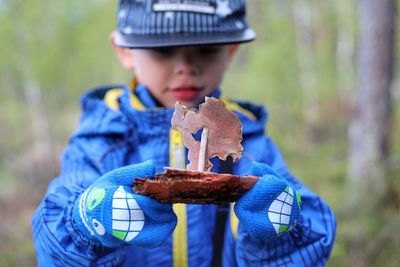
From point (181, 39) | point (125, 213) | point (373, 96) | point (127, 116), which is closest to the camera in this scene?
point (125, 213)

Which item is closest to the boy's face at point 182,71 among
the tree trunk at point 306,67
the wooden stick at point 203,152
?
the wooden stick at point 203,152

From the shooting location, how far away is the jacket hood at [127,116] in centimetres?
172

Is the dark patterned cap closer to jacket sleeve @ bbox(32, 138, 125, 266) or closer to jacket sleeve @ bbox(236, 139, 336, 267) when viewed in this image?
jacket sleeve @ bbox(32, 138, 125, 266)

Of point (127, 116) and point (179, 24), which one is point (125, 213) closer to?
point (127, 116)

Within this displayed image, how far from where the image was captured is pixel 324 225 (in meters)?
1.61

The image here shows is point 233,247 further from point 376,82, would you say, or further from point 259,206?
point 376,82

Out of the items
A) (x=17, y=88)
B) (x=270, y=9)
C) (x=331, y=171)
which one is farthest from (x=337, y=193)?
(x=17, y=88)

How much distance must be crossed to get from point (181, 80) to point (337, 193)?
4297 mm

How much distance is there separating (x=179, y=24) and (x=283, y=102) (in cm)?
1337

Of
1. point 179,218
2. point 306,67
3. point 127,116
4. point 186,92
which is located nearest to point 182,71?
point 186,92

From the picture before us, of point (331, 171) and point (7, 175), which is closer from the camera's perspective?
point (331, 171)

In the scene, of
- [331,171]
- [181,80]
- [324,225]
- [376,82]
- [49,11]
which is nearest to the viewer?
[324,225]

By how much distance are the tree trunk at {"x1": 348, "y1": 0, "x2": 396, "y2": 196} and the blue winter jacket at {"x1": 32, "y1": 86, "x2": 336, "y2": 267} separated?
323 cm

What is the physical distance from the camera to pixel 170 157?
5.68 ft
